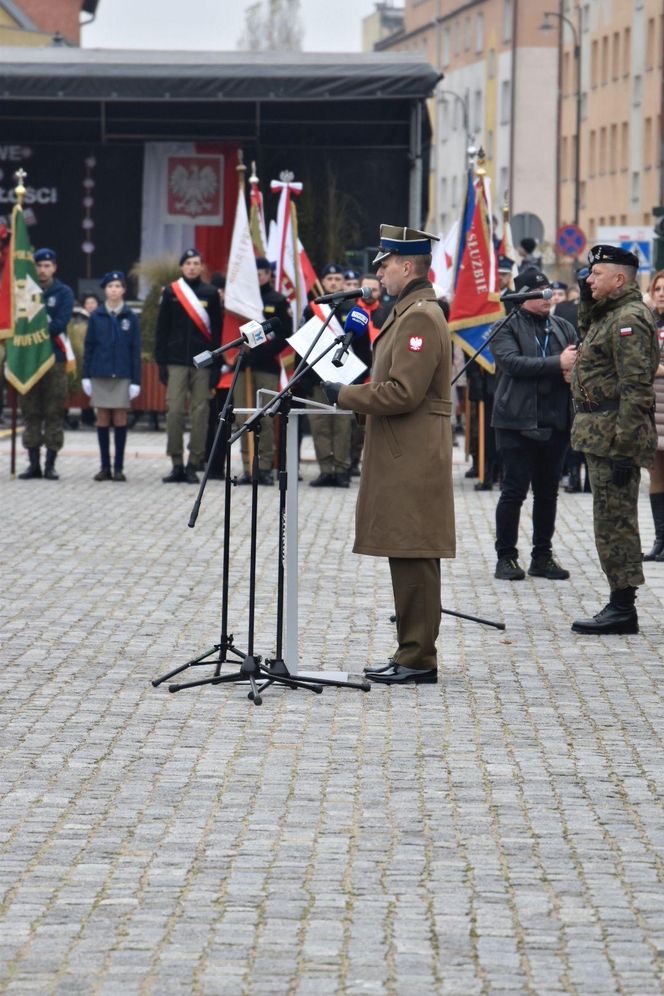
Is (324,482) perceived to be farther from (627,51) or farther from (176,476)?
(627,51)

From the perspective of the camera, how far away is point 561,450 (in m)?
12.4

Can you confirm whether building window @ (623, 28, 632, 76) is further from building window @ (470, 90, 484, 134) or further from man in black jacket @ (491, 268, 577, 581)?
man in black jacket @ (491, 268, 577, 581)

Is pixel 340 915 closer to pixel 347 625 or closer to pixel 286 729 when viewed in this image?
pixel 286 729

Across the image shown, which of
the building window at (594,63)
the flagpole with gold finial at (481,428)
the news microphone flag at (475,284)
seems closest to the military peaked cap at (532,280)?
the flagpole with gold finial at (481,428)

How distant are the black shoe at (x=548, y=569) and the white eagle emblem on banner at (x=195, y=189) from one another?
14.6 meters

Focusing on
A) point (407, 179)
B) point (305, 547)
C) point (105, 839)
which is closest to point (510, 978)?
point (105, 839)

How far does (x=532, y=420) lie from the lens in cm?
1216

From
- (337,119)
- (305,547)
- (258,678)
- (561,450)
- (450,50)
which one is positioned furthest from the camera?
(450,50)

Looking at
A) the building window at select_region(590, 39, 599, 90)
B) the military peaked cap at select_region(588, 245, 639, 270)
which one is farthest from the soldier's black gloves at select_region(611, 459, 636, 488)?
the building window at select_region(590, 39, 599, 90)

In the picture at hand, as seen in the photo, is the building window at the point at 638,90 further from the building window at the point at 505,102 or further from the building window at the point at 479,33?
the building window at the point at 479,33

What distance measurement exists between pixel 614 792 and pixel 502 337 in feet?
19.7

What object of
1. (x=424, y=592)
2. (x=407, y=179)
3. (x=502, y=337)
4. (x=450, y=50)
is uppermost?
(x=450, y=50)

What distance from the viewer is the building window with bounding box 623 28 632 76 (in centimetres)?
7775

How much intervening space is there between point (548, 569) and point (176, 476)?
23.4ft
